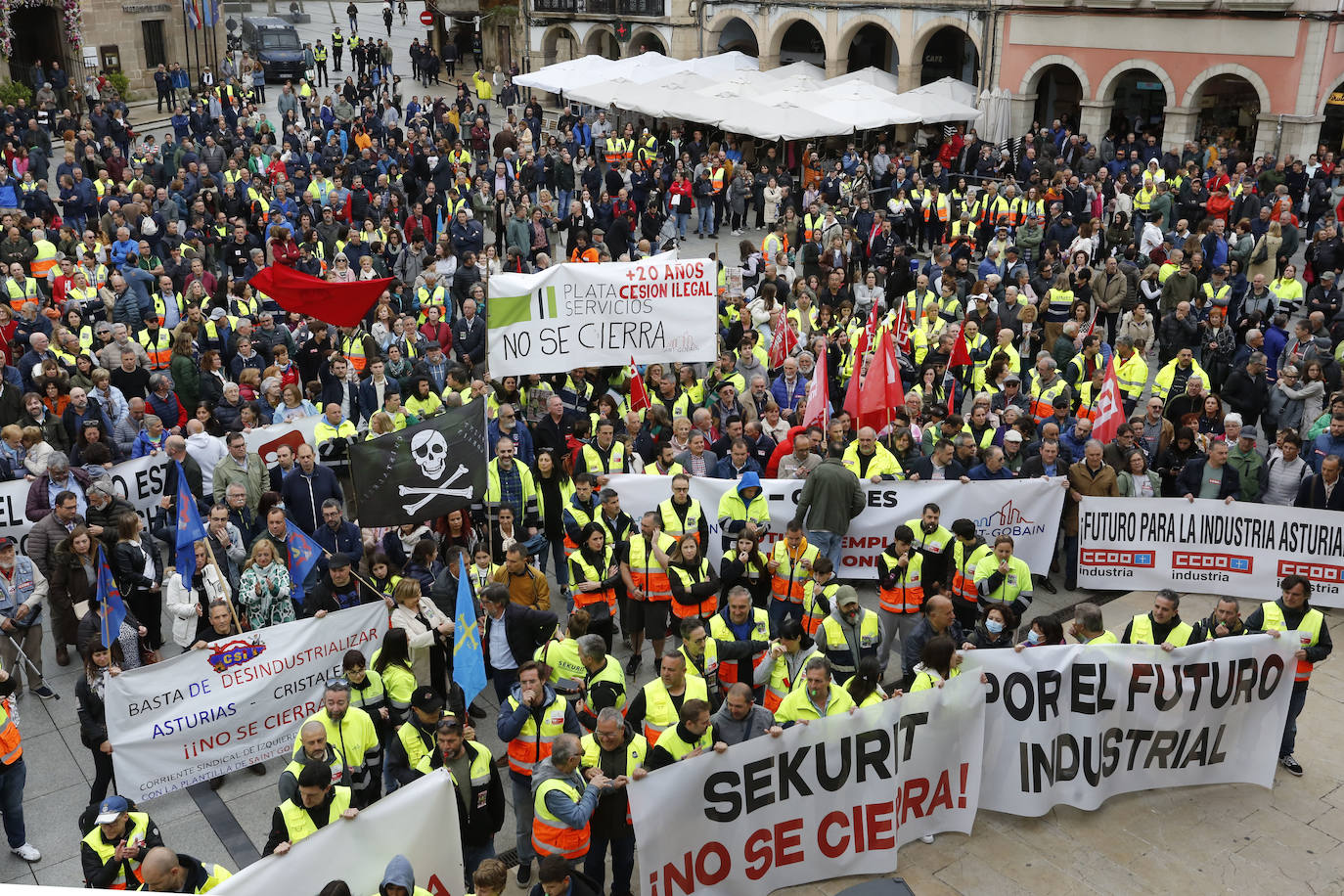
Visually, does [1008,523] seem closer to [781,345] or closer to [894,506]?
[894,506]

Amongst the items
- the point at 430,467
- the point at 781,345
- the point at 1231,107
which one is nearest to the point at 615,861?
the point at 430,467

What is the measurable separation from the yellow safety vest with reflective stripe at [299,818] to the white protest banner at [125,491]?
18.3 ft

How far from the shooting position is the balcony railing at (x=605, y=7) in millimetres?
40906

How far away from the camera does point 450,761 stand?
25.5ft

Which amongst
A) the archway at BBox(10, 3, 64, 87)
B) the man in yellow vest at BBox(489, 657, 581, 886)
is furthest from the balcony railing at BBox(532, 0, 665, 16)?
the man in yellow vest at BBox(489, 657, 581, 886)

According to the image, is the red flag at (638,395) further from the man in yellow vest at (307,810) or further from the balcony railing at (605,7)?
the balcony railing at (605,7)

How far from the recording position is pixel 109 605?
10.2 m

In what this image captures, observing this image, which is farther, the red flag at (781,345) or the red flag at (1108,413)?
the red flag at (781,345)

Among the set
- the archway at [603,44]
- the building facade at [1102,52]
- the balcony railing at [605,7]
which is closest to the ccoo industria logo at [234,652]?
the building facade at [1102,52]

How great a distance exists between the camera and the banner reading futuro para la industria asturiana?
13.8 m

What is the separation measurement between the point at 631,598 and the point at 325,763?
382 cm

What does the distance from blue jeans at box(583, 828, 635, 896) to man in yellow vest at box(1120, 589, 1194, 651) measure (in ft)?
13.0

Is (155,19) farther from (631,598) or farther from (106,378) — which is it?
(631,598)

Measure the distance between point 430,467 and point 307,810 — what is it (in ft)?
11.8
